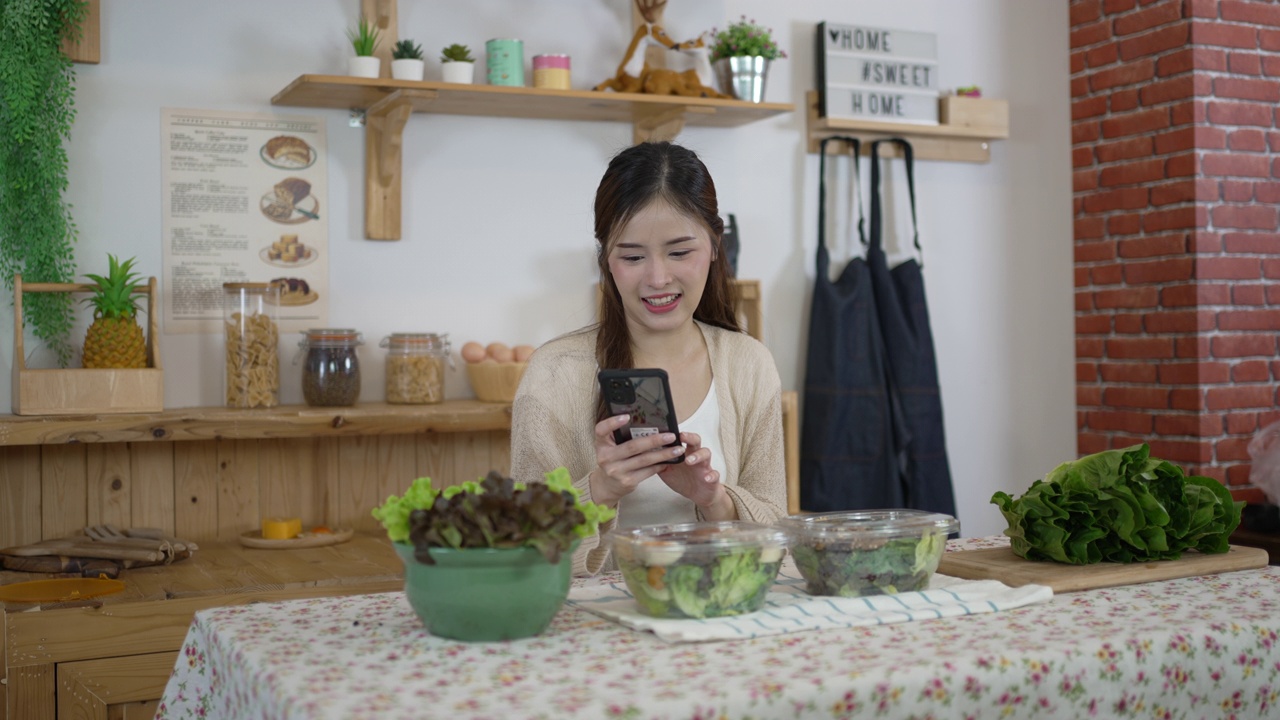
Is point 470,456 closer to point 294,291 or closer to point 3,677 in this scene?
point 294,291

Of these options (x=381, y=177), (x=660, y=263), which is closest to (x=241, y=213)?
(x=381, y=177)

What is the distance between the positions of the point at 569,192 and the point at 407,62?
57 cm

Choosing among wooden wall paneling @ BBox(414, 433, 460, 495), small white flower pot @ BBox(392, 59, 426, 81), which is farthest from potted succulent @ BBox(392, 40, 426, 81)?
wooden wall paneling @ BBox(414, 433, 460, 495)

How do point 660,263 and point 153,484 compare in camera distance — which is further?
point 153,484

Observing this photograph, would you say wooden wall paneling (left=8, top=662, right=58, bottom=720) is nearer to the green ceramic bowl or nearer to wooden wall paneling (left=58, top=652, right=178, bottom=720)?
wooden wall paneling (left=58, top=652, right=178, bottom=720)

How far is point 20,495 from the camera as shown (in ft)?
8.91

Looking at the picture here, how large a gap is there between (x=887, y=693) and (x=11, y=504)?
7.23 feet

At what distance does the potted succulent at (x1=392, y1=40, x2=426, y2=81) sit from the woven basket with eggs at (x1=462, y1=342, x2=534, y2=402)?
0.66 meters

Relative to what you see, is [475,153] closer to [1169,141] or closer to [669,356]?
[669,356]

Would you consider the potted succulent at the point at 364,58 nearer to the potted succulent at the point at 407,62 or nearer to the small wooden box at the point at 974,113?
the potted succulent at the point at 407,62

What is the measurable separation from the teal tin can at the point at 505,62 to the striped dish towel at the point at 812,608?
169 centimetres

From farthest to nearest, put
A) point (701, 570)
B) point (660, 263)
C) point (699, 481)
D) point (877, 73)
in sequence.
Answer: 1. point (877, 73)
2. point (660, 263)
3. point (699, 481)
4. point (701, 570)

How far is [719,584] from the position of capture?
1388mm

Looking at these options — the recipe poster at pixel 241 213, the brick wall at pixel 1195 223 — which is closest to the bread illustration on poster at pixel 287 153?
the recipe poster at pixel 241 213
